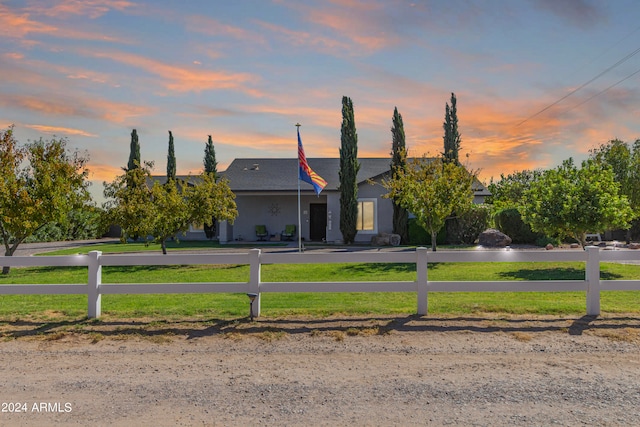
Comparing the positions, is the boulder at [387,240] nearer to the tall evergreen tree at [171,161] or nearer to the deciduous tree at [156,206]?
the deciduous tree at [156,206]

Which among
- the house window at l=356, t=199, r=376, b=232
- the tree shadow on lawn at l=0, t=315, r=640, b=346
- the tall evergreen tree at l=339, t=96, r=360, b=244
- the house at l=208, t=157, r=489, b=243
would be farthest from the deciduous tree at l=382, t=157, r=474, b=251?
the tree shadow on lawn at l=0, t=315, r=640, b=346

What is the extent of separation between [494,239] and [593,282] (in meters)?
16.1

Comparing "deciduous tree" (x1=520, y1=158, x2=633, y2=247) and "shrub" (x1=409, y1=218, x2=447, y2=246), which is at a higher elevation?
"deciduous tree" (x1=520, y1=158, x2=633, y2=247)

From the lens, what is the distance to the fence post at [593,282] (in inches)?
326

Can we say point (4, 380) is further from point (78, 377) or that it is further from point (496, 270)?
point (496, 270)

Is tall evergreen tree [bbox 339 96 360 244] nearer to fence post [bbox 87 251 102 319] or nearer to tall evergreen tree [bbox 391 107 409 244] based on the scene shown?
tall evergreen tree [bbox 391 107 409 244]

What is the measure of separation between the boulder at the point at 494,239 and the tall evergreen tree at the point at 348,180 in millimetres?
6738

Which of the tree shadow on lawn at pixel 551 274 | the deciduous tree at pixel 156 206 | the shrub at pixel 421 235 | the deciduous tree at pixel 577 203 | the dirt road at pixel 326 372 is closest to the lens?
the dirt road at pixel 326 372

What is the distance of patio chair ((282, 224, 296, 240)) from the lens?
29.4 m

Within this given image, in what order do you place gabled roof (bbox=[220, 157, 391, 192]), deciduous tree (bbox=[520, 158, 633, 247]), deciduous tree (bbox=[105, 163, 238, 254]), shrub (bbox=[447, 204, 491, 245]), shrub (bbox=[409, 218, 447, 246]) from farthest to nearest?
gabled roof (bbox=[220, 157, 391, 192]) → shrub (bbox=[409, 218, 447, 246]) → shrub (bbox=[447, 204, 491, 245]) → deciduous tree (bbox=[105, 163, 238, 254]) → deciduous tree (bbox=[520, 158, 633, 247])

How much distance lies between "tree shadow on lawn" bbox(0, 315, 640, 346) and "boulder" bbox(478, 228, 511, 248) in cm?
1579

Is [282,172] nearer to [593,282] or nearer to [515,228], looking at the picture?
[515,228]

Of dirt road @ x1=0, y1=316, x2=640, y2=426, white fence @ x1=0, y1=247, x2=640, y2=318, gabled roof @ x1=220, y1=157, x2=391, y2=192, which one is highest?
gabled roof @ x1=220, y1=157, x2=391, y2=192

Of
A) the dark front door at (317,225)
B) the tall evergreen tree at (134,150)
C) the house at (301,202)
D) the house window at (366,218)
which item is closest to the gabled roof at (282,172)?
the house at (301,202)
